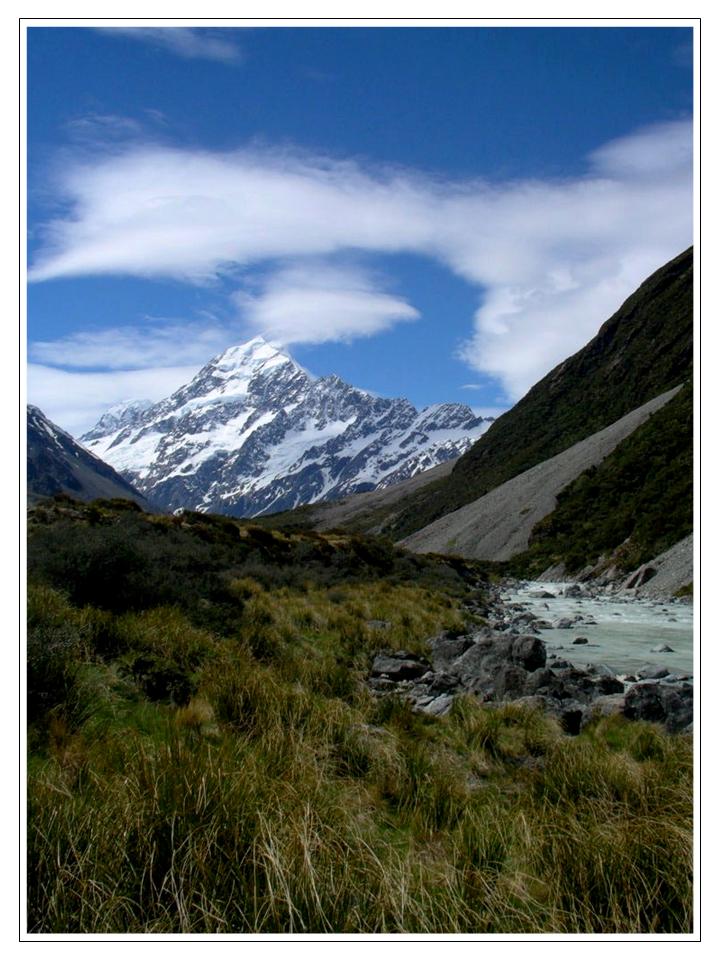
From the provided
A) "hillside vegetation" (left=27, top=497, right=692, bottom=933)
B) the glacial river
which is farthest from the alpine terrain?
"hillside vegetation" (left=27, top=497, right=692, bottom=933)

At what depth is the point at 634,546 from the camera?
3488 cm

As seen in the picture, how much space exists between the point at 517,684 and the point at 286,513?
180349 mm

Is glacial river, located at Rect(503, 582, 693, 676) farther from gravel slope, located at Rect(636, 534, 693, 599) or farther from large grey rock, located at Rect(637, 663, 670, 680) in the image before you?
gravel slope, located at Rect(636, 534, 693, 599)

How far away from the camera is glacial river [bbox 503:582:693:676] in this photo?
41.9 feet

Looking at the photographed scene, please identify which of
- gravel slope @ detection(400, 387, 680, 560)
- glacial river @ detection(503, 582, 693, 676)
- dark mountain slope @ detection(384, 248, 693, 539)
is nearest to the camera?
glacial river @ detection(503, 582, 693, 676)

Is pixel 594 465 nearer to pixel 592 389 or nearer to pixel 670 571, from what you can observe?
pixel 670 571

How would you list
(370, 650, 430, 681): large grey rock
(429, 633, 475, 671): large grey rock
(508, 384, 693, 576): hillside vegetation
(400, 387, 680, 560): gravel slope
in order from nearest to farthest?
(370, 650, 430, 681): large grey rock, (429, 633, 475, 671): large grey rock, (508, 384, 693, 576): hillside vegetation, (400, 387, 680, 560): gravel slope

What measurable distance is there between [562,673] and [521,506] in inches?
2314

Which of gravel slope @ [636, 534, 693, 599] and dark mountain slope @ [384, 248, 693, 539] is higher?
dark mountain slope @ [384, 248, 693, 539]

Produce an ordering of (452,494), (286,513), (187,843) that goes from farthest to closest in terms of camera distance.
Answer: (286,513) < (452,494) < (187,843)

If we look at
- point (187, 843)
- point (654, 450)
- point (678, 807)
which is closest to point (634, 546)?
point (654, 450)

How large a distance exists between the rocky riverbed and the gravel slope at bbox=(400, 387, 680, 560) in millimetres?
43184
